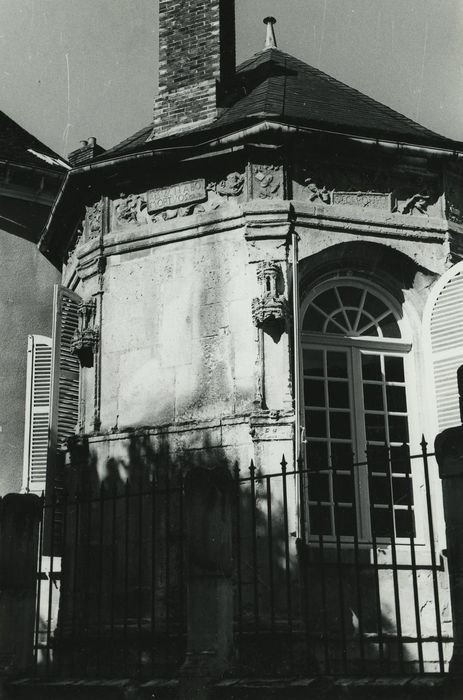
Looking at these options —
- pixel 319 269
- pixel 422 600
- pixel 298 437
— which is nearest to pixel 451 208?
→ pixel 319 269

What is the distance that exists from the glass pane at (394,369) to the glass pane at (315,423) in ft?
3.23

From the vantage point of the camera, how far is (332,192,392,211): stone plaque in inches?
444

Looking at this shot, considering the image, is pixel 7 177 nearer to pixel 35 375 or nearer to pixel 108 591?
pixel 35 375

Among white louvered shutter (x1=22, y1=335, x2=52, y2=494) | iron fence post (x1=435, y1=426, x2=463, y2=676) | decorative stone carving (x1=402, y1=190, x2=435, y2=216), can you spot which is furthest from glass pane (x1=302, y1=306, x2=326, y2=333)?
iron fence post (x1=435, y1=426, x2=463, y2=676)

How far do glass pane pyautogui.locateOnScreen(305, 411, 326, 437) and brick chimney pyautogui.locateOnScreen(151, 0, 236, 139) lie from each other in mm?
3998

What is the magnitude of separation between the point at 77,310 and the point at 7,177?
302cm

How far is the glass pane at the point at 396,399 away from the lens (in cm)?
1104

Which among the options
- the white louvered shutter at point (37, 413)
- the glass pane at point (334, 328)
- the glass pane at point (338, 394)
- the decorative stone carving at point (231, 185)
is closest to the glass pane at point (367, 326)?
the glass pane at point (334, 328)

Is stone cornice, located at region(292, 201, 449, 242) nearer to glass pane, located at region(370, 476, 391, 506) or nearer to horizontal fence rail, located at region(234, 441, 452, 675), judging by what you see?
horizontal fence rail, located at region(234, 441, 452, 675)

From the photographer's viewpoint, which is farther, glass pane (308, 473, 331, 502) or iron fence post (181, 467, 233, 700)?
glass pane (308, 473, 331, 502)

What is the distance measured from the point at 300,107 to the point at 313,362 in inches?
125

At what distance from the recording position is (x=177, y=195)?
37.6 ft

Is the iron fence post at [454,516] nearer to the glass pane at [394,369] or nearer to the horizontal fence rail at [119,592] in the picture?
the horizontal fence rail at [119,592]

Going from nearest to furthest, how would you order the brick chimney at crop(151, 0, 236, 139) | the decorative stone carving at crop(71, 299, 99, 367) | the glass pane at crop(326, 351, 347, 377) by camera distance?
the glass pane at crop(326, 351, 347, 377) → the decorative stone carving at crop(71, 299, 99, 367) → the brick chimney at crop(151, 0, 236, 139)
